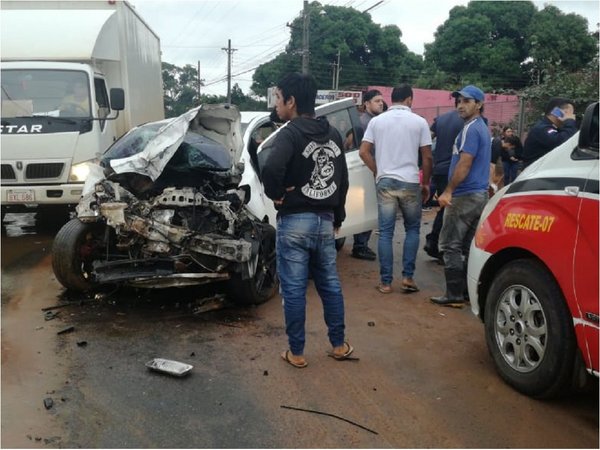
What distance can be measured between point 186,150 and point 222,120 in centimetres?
77

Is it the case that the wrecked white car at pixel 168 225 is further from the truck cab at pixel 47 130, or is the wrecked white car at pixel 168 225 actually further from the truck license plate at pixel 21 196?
the truck license plate at pixel 21 196

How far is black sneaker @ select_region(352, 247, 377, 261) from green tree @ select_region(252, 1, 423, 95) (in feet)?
114

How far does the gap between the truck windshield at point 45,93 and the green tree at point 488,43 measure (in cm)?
2774

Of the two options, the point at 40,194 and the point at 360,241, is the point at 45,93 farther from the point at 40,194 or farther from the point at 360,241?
the point at 360,241

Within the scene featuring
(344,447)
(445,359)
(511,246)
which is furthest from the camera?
(445,359)

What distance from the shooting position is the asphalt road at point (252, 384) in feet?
10.0

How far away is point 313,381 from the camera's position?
3721 millimetres

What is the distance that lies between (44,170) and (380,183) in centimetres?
456

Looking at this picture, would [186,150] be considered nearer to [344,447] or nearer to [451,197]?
[451,197]

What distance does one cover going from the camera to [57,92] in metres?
7.92

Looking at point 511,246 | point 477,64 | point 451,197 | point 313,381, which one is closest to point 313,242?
point 313,381

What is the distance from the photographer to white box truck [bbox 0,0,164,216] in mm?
7520

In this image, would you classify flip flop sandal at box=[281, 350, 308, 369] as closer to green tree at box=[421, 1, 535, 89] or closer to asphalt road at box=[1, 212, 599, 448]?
asphalt road at box=[1, 212, 599, 448]

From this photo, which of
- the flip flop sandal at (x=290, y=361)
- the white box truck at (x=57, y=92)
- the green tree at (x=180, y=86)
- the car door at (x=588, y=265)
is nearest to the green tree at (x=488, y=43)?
the white box truck at (x=57, y=92)
